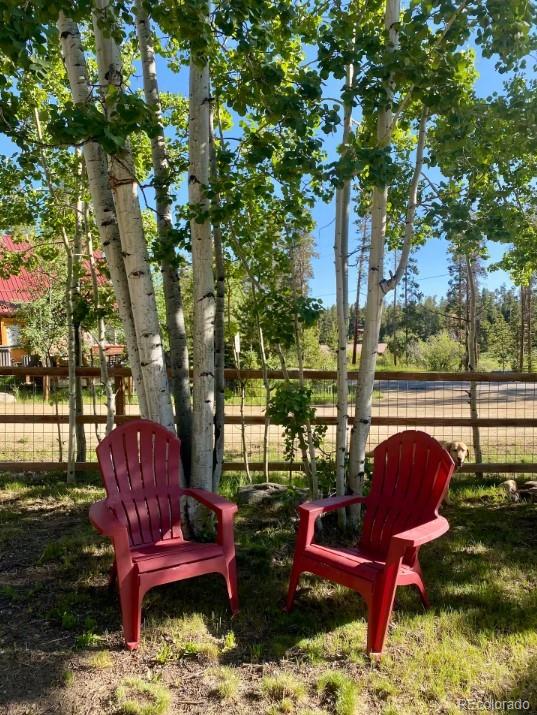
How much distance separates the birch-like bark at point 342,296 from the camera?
411 centimetres

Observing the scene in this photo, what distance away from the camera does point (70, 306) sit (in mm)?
5754

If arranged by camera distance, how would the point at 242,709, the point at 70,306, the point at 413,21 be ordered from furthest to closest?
the point at 70,306
the point at 413,21
the point at 242,709

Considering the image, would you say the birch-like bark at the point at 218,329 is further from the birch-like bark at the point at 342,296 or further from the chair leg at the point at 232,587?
the chair leg at the point at 232,587

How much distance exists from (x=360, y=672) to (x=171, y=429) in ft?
6.40

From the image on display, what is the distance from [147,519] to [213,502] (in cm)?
48

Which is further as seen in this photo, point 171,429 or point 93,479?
point 93,479

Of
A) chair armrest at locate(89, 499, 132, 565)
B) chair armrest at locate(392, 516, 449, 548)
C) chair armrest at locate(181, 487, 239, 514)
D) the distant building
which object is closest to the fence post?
chair armrest at locate(181, 487, 239, 514)

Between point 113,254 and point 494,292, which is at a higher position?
point 494,292

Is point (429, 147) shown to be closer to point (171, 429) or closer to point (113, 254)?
point (113, 254)

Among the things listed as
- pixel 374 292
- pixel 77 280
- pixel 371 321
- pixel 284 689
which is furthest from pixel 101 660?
pixel 77 280

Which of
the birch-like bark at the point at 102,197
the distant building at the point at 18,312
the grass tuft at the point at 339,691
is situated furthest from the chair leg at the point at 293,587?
the distant building at the point at 18,312

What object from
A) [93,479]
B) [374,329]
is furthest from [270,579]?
[93,479]

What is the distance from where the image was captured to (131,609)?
8.93 feet

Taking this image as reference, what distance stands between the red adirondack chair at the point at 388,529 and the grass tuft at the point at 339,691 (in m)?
0.29
